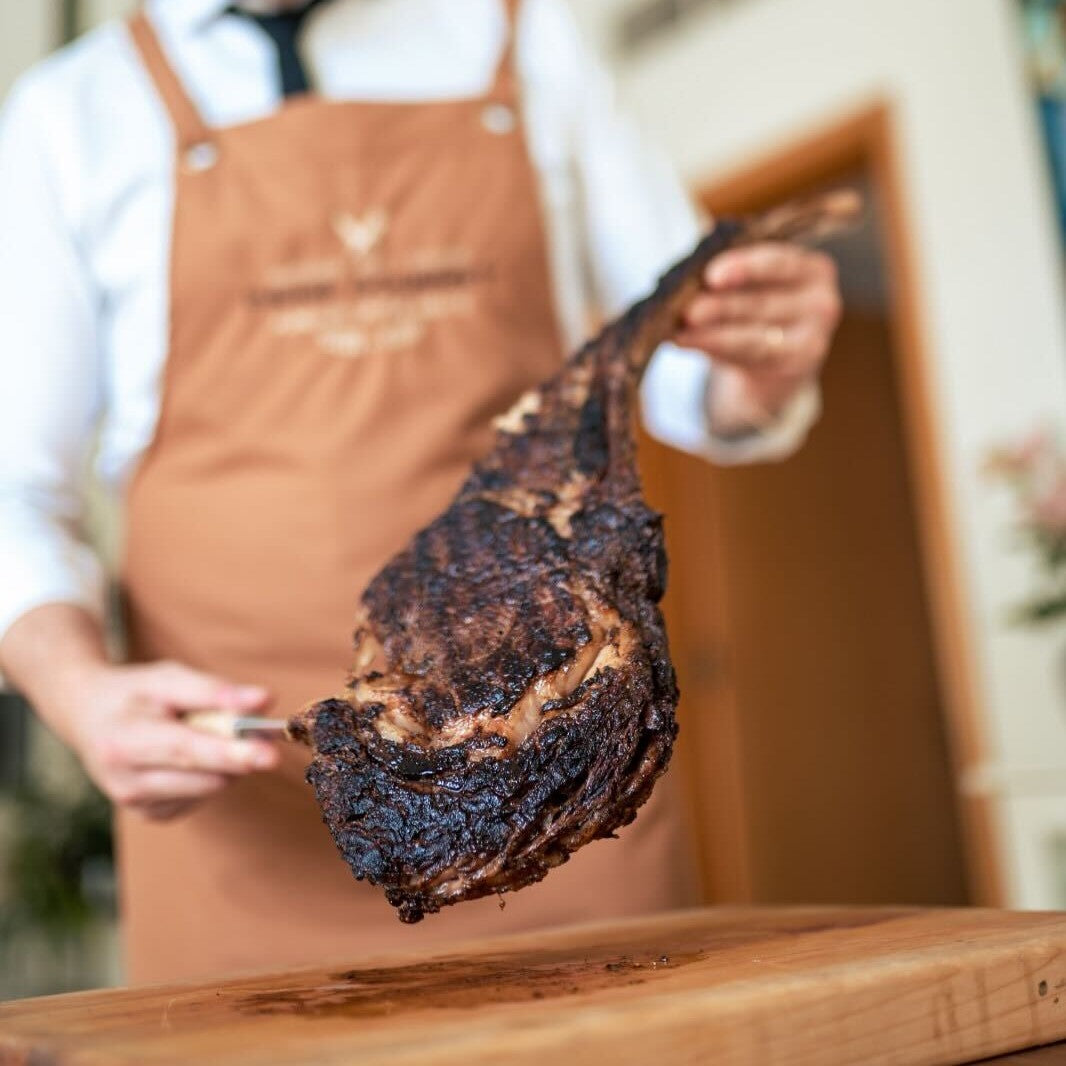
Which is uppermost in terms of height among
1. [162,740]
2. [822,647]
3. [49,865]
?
[822,647]

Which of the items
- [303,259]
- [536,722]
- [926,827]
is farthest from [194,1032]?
[926,827]

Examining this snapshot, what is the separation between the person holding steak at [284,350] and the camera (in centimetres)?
116

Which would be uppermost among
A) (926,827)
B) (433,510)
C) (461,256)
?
(461,256)

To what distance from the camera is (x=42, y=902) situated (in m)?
3.04

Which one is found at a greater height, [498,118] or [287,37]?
[287,37]

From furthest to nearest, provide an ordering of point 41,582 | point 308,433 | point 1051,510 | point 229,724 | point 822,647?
point 822,647
point 1051,510
point 308,433
point 41,582
point 229,724

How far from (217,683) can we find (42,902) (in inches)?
95.9

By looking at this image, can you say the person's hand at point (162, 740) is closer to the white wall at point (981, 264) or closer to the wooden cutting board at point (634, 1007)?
the wooden cutting board at point (634, 1007)

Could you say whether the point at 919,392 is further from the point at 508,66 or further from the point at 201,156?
the point at 201,156

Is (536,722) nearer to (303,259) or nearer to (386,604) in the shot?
(386,604)

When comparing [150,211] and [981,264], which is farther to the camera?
[981,264]

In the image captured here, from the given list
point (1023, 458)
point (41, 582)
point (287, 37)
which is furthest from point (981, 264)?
point (41, 582)

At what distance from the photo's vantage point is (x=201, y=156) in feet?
4.29

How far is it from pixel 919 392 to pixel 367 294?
1.69 meters
